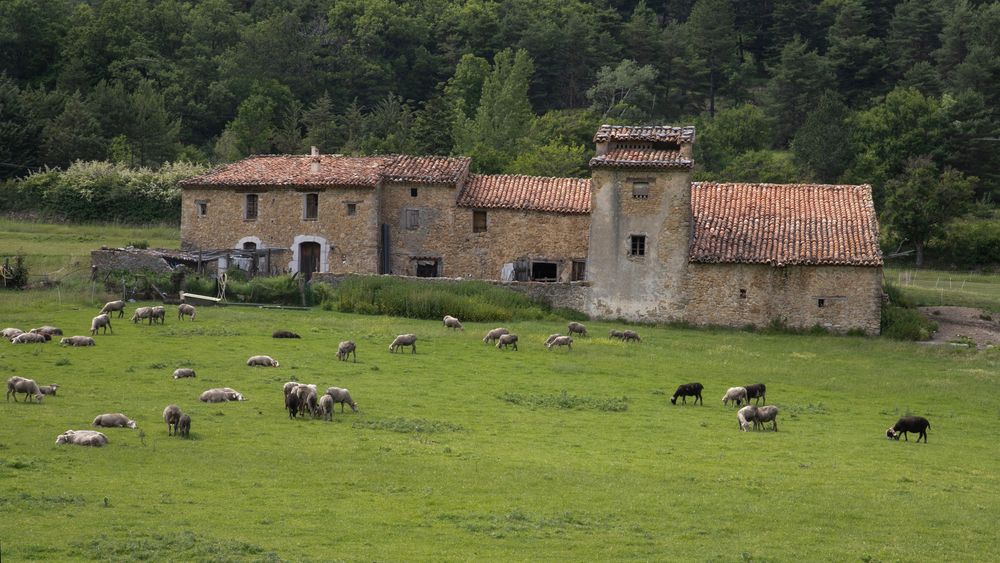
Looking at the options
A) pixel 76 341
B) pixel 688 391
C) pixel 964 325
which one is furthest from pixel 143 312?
pixel 964 325

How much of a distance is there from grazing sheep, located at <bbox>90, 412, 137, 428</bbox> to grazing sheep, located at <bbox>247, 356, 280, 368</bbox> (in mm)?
8947

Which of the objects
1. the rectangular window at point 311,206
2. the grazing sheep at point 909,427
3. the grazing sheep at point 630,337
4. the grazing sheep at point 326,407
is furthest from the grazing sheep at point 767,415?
the rectangular window at point 311,206

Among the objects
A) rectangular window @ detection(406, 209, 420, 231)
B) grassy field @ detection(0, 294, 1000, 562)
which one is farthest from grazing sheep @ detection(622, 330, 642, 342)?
rectangular window @ detection(406, 209, 420, 231)

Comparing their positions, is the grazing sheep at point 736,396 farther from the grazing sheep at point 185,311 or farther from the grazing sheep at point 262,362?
the grazing sheep at point 185,311

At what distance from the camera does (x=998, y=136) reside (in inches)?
3669

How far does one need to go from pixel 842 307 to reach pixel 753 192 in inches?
280

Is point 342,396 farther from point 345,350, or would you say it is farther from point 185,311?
point 185,311

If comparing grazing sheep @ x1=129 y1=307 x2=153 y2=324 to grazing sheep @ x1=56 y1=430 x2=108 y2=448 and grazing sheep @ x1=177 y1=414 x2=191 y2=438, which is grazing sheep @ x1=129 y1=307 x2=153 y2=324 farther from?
grazing sheep @ x1=56 y1=430 x2=108 y2=448

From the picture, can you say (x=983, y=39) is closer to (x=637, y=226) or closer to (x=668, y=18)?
(x=668, y=18)

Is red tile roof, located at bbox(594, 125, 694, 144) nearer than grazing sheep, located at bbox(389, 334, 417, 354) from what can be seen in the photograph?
No

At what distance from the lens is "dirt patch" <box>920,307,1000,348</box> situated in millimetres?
49562

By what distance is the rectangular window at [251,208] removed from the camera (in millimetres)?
59219

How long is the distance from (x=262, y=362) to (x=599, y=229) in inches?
730

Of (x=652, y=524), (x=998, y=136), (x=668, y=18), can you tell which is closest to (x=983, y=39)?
(x=998, y=136)
